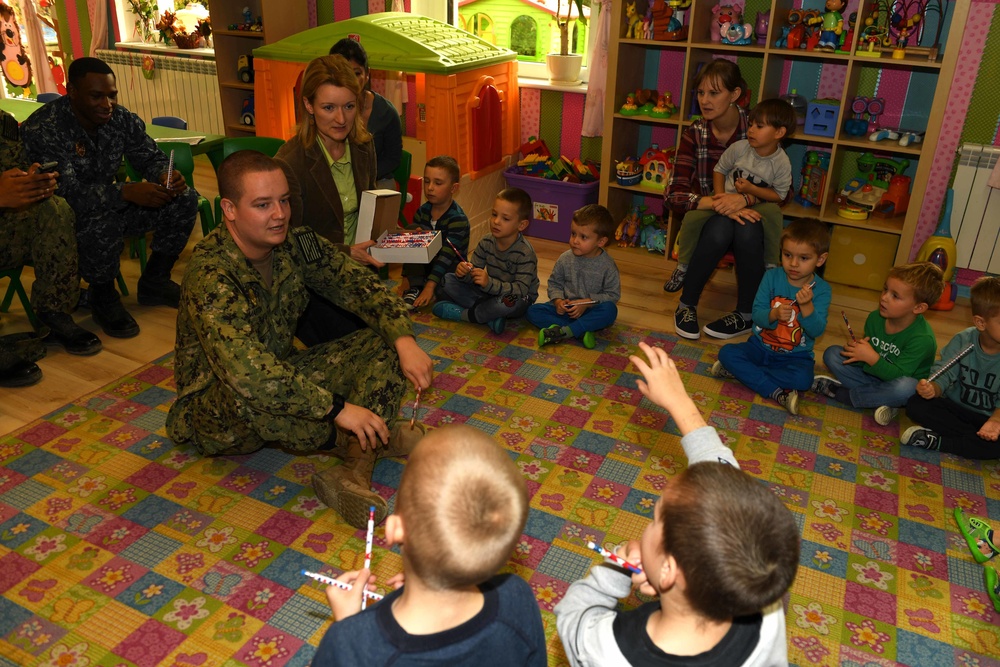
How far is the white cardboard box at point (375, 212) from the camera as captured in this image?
3.30 meters

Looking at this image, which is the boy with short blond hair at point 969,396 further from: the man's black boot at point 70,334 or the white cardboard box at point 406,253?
the man's black boot at point 70,334

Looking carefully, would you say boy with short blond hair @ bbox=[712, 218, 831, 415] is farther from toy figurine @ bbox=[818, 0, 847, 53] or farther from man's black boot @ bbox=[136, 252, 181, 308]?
man's black boot @ bbox=[136, 252, 181, 308]

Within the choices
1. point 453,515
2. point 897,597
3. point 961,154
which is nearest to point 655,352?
point 453,515

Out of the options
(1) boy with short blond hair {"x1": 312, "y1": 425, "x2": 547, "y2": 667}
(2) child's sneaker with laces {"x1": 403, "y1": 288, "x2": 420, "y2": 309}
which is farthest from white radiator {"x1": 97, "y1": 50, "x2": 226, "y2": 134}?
(1) boy with short blond hair {"x1": 312, "y1": 425, "x2": 547, "y2": 667}

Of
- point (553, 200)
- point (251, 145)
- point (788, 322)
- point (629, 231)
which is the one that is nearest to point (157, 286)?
point (251, 145)

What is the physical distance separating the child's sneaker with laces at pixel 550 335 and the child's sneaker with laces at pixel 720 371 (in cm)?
68

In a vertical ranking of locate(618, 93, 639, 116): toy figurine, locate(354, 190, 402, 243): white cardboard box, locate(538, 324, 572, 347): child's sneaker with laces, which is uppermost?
locate(618, 93, 639, 116): toy figurine

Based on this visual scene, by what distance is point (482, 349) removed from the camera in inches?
143

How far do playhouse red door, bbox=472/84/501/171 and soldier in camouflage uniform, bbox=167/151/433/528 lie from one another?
7.64 feet

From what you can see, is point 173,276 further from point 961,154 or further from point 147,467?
point 961,154

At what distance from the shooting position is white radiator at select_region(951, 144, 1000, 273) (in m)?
4.02

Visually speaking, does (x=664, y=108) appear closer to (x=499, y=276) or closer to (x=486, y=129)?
(x=486, y=129)

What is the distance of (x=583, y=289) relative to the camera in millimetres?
3777

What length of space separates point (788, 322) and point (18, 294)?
340 cm
